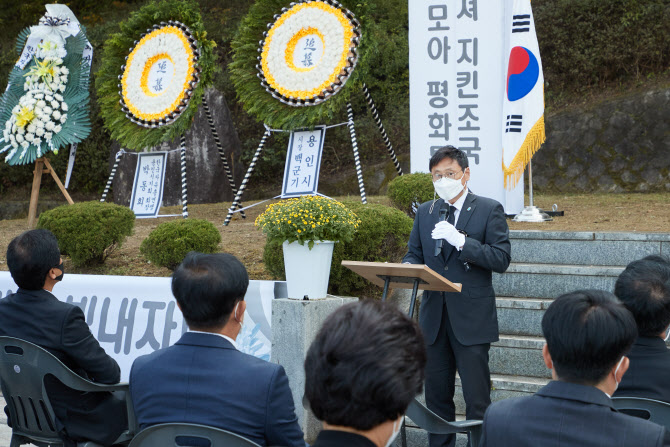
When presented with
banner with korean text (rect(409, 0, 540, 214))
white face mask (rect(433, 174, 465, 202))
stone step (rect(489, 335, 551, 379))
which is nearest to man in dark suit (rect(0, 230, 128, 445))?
white face mask (rect(433, 174, 465, 202))

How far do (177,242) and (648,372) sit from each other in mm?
4319

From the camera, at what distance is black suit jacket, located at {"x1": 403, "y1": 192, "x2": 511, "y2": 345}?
386 centimetres

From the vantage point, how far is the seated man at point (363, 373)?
59.3 inches

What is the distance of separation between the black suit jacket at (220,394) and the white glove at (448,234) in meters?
1.57

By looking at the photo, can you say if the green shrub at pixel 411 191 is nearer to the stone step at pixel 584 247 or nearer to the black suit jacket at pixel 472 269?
the stone step at pixel 584 247

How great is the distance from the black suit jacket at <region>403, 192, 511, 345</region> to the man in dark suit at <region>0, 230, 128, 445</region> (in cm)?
165

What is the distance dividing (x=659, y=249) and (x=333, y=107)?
3511mm

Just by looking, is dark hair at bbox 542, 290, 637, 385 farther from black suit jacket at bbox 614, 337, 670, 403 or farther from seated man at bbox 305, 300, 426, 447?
black suit jacket at bbox 614, 337, 670, 403

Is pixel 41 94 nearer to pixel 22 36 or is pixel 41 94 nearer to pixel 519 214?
pixel 22 36

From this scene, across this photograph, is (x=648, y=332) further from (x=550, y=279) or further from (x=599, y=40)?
(x=599, y=40)

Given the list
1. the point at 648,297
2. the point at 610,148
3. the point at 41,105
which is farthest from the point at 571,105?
the point at 648,297

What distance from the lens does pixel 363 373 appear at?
1.50 metres

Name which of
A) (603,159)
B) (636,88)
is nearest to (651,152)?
(603,159)

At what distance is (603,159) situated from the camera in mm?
11617
